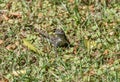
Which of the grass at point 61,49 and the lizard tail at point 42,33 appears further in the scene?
the lizard tail at point 42,33

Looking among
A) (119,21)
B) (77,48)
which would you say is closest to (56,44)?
(77,48)

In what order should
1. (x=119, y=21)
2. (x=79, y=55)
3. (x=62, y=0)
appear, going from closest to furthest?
(x=79, y=55)
(x=119, y=21)
(x=62, y=0)

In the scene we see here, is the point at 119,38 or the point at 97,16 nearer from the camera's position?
the point at 119,38

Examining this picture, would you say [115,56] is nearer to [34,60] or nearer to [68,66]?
[68,66]

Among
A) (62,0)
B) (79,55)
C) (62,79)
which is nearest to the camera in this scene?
(62,79)

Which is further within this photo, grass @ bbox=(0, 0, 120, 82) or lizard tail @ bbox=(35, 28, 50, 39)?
lizard tail @ bbox=(35, 28, 50, 39)

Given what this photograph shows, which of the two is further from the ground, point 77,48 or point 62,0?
point 62,0

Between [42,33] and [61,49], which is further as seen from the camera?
[42,33]
